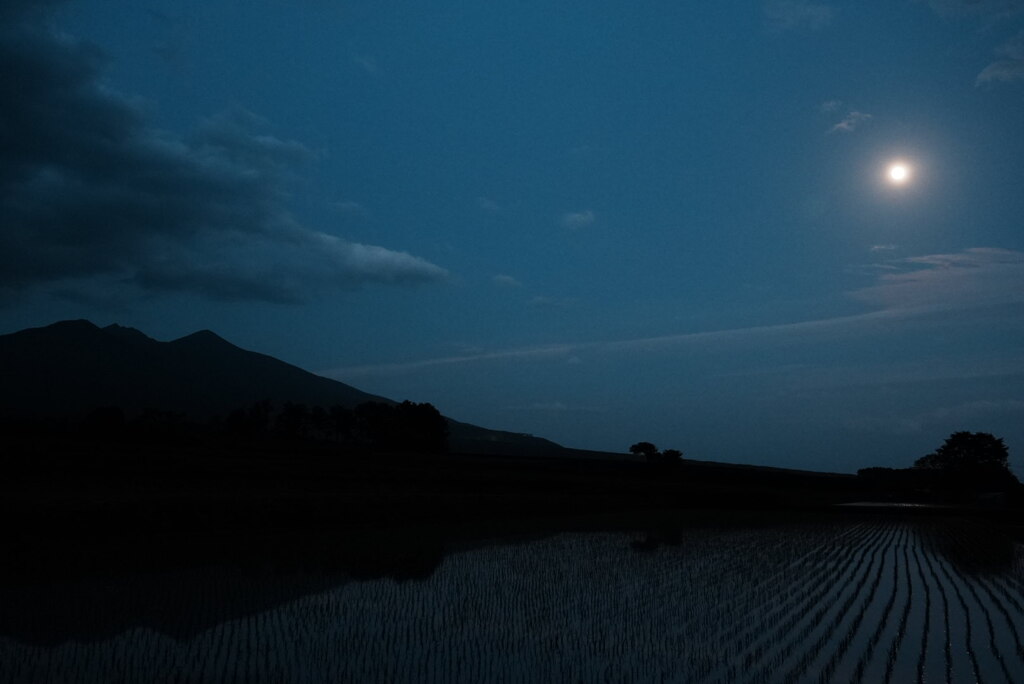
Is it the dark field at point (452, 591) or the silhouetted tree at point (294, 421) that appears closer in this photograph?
the dark field at point (452, 591)

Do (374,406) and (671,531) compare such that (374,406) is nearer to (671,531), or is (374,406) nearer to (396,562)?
(671,531)

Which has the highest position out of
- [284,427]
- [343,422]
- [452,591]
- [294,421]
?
[343,422]

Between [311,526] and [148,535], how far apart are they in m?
5.81

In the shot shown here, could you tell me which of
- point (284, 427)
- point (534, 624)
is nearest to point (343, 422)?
point (284, 427)

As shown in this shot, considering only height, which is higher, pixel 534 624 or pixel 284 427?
pixel 284 427

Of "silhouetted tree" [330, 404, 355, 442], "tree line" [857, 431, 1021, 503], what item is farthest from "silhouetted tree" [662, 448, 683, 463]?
"silhouetted tree" [330, 404, 355, 442]

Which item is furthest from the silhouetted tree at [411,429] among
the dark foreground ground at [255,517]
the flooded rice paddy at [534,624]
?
the flooded rice paddy at [534,624]

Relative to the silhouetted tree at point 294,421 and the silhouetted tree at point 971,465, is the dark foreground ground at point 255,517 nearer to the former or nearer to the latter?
the silhouetted tree at point 971,465

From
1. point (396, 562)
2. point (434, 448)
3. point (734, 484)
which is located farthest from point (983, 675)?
point (434, 448)

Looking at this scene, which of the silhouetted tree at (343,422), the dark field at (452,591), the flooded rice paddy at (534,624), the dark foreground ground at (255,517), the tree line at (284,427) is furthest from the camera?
the silhouetted tree at (343,422)

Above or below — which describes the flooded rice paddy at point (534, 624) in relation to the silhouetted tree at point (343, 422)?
below

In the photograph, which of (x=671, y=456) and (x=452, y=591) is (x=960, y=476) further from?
(x=452, y=591)

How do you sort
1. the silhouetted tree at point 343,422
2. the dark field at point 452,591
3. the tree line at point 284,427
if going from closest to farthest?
the dark field at point 452,591 → the tree line at point 284,427 → the silhouetted tree at point 343,422

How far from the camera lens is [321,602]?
1363 cm
